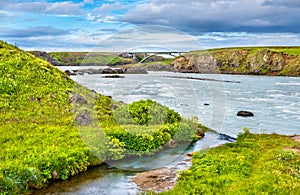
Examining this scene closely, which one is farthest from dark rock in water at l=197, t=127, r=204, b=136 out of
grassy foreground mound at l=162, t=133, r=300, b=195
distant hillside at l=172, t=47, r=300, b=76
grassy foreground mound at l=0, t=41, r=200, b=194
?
distant hillside at l=172, t=47, r=300, b=76

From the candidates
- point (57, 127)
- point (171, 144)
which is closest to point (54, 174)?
point (57, 127)

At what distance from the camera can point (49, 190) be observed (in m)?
13.6

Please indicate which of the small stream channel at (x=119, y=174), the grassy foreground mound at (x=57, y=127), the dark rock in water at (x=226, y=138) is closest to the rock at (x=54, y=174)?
the grassy foreground mound at (x=57, y=127)

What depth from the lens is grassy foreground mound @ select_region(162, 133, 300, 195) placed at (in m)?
12.7

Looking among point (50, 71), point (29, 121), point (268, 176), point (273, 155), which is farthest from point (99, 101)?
point (268, 176)

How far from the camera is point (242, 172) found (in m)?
14.9

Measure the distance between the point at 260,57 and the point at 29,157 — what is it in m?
143

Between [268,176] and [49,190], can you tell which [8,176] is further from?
[268,176]

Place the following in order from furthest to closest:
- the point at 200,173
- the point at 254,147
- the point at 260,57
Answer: the point at 260,57 → the point at 254,147 → the point at 200,173

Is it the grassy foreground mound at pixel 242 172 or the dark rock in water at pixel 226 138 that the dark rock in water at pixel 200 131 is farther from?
the grassy foreground mound at pixel 242 172

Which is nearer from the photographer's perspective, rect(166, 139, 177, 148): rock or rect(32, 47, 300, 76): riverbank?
rect(166, 139, 177, 148): rock

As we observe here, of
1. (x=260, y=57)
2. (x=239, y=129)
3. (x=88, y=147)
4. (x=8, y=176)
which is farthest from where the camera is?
(x=260, y=57)

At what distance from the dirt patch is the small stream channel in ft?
1.15

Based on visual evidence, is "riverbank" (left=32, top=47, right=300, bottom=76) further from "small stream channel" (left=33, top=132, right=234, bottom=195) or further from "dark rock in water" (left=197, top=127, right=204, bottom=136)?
"small stream channel" (left=33, top=132, right=234, bottom=195)
